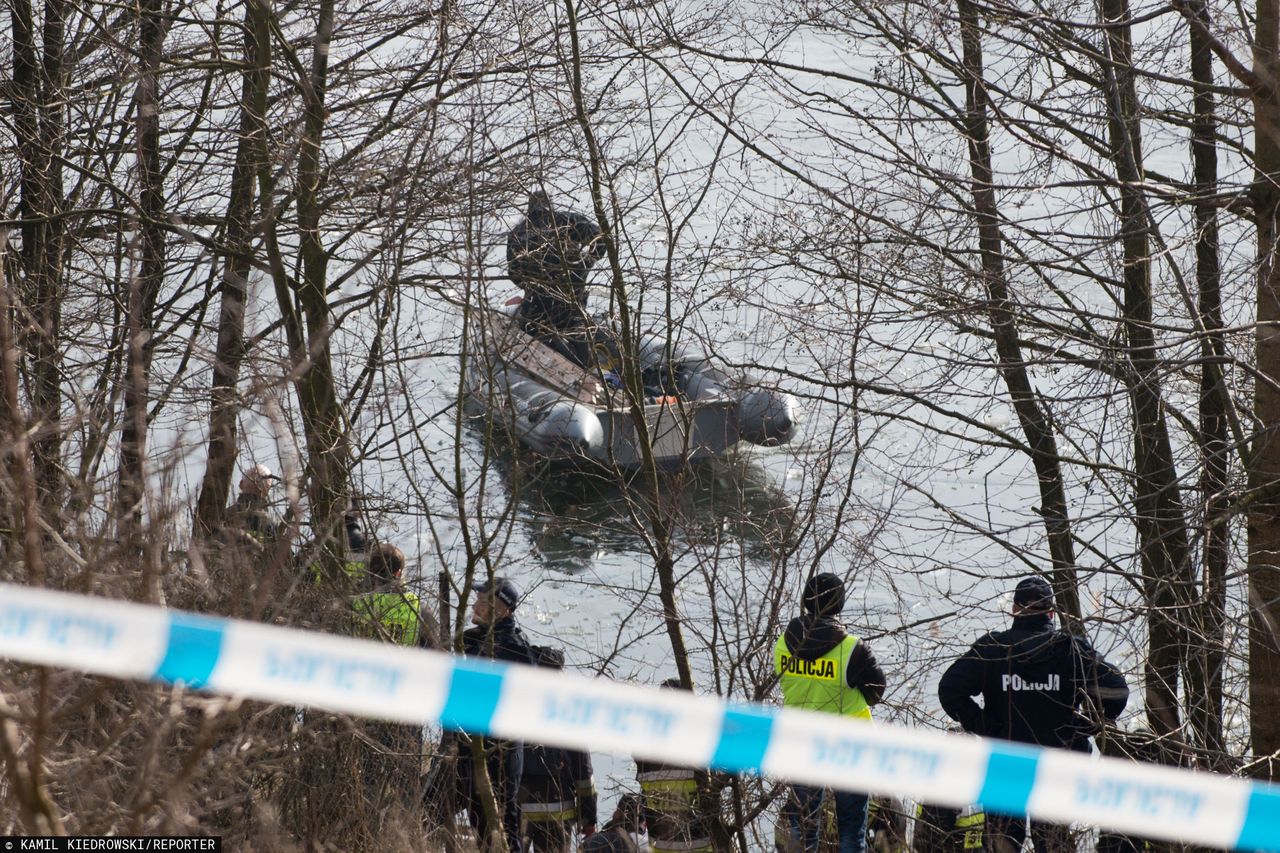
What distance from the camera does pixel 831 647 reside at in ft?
20.7

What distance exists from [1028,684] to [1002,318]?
198 cm

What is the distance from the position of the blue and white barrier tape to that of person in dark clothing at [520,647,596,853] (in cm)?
381

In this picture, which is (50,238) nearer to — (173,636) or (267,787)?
(267,787)

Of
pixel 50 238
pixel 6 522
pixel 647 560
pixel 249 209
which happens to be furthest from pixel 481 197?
pixel 647 560

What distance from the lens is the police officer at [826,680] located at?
6.24 meters

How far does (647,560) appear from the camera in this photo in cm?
1525

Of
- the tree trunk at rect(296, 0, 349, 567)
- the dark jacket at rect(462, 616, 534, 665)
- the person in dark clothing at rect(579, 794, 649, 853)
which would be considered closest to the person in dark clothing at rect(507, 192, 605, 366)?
the tree trunk at rect(296, 0, 349, 567)

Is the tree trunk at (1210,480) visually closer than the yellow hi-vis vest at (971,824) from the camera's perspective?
Yes

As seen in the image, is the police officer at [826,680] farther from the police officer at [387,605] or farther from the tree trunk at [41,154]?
the tree trunk at [41,154]

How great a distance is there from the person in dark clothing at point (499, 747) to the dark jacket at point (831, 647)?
1.29 metres

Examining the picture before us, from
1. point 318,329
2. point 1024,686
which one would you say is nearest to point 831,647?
point 1024,686

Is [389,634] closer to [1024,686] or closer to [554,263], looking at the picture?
[554,263]

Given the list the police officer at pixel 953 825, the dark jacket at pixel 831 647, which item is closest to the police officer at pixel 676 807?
the dark jacket at pixel 831 647

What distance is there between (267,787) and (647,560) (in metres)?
10.0
